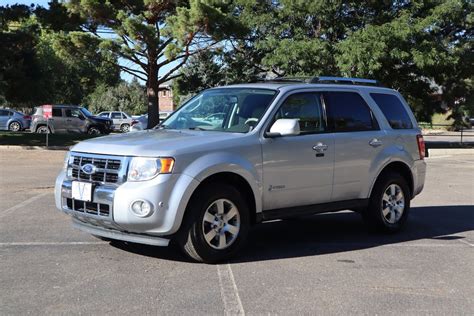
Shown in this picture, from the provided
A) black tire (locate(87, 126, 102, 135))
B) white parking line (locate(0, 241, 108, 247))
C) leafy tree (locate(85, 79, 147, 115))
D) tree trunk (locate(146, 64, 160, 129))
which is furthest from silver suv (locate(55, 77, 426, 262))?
leafy tree (locate(85, 79, 147, 115))

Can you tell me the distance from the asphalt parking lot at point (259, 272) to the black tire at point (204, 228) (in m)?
0.13

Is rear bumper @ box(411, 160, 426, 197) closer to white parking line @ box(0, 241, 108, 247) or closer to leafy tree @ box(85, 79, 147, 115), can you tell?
white parking line @ box(0, 241, 108, 247)

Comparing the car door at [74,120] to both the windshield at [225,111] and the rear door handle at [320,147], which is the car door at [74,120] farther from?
the rear door handle at [320,147]

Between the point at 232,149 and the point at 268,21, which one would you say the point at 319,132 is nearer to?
the point at 232,149

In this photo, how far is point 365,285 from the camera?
5.24m

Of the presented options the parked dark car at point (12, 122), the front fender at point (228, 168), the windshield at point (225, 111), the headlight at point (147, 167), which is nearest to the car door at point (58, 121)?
the parked dark car at point (12, 122)

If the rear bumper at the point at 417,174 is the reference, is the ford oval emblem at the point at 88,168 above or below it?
above

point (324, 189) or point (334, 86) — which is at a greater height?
point (334, 86)

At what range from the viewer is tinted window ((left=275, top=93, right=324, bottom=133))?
6.52 m

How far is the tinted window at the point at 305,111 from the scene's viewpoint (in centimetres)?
652

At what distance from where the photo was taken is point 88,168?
570 cm

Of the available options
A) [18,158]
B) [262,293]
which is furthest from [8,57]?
[262,293]

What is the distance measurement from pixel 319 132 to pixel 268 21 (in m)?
19.2

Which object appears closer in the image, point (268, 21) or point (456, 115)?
point (268, 21)
